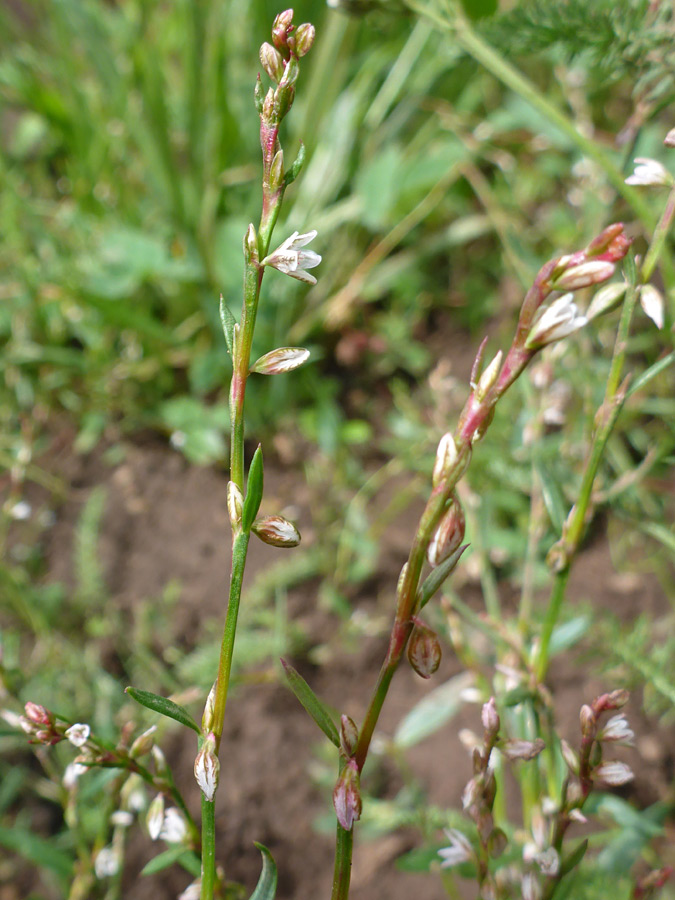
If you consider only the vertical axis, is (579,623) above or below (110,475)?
above

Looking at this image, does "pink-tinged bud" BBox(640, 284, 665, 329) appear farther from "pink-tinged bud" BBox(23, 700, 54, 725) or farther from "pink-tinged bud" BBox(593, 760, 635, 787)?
"pink-tinged bud" BBox(23, 700, 54, 725)

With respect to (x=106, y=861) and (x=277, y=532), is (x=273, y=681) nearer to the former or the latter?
(x=106, y=861)

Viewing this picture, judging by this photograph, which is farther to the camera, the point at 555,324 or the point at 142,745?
the point at 142,745

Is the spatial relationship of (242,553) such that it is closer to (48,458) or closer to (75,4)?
(48,458)

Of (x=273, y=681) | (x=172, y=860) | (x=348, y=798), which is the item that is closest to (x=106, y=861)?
(x=172, y=860)

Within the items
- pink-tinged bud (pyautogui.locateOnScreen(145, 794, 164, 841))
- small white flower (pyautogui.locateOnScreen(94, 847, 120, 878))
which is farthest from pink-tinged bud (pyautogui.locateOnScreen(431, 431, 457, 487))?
small white flower (pyautogui.locateOnScreen(94, 847, 120, 878))

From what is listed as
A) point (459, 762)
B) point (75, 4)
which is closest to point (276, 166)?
point (459, 762)
